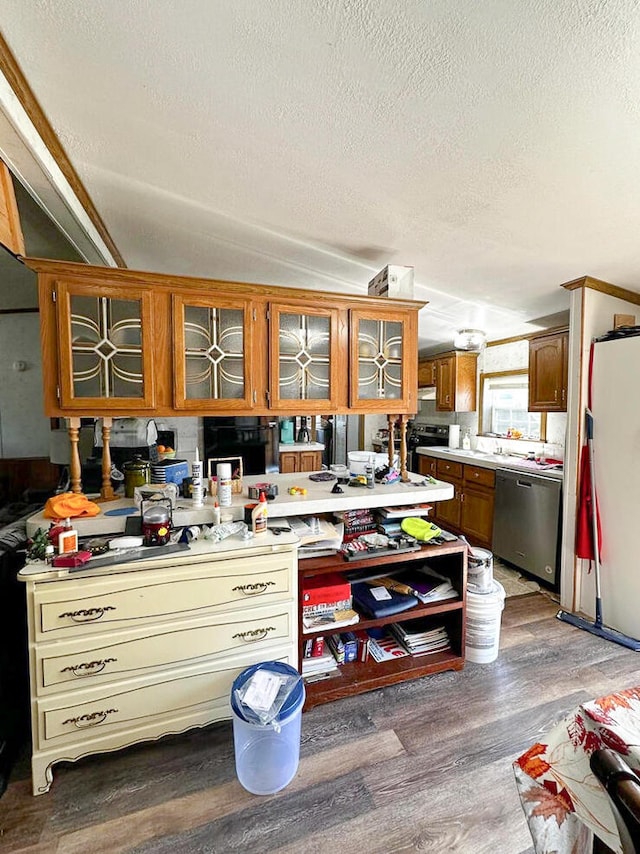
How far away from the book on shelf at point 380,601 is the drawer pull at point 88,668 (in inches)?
47.5

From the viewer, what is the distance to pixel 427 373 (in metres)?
5.29

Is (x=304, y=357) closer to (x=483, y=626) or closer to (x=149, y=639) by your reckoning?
(x=149, y=639)

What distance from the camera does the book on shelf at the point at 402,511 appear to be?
2.18 metres

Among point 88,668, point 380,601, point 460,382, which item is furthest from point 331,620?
point 460,382

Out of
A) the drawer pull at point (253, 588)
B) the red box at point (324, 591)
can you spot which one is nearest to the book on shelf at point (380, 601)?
the red box at point (324, 591)

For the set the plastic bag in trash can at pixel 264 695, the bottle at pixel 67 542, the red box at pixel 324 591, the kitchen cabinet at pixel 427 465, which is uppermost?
the bottle at pixel 67 542

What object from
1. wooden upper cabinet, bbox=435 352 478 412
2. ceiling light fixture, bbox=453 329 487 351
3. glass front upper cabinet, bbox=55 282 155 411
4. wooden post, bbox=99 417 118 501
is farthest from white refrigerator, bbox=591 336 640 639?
wooden post, bbox=99 417 118 501

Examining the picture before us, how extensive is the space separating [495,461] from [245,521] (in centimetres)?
283

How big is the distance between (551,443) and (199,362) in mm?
3522

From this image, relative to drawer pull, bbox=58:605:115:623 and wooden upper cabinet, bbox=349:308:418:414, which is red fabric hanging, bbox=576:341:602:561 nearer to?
wooden upper cabinet, bbox=349:308:418:414

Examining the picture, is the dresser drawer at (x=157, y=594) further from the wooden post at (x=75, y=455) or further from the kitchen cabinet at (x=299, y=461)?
the kitchen cabinet at (x=299, y=461)

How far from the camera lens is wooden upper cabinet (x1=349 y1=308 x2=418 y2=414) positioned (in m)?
2.21

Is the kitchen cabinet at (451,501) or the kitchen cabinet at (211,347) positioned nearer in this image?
the kitchen cabinet at (211,347)

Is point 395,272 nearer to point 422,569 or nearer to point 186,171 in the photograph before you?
point 186,171
